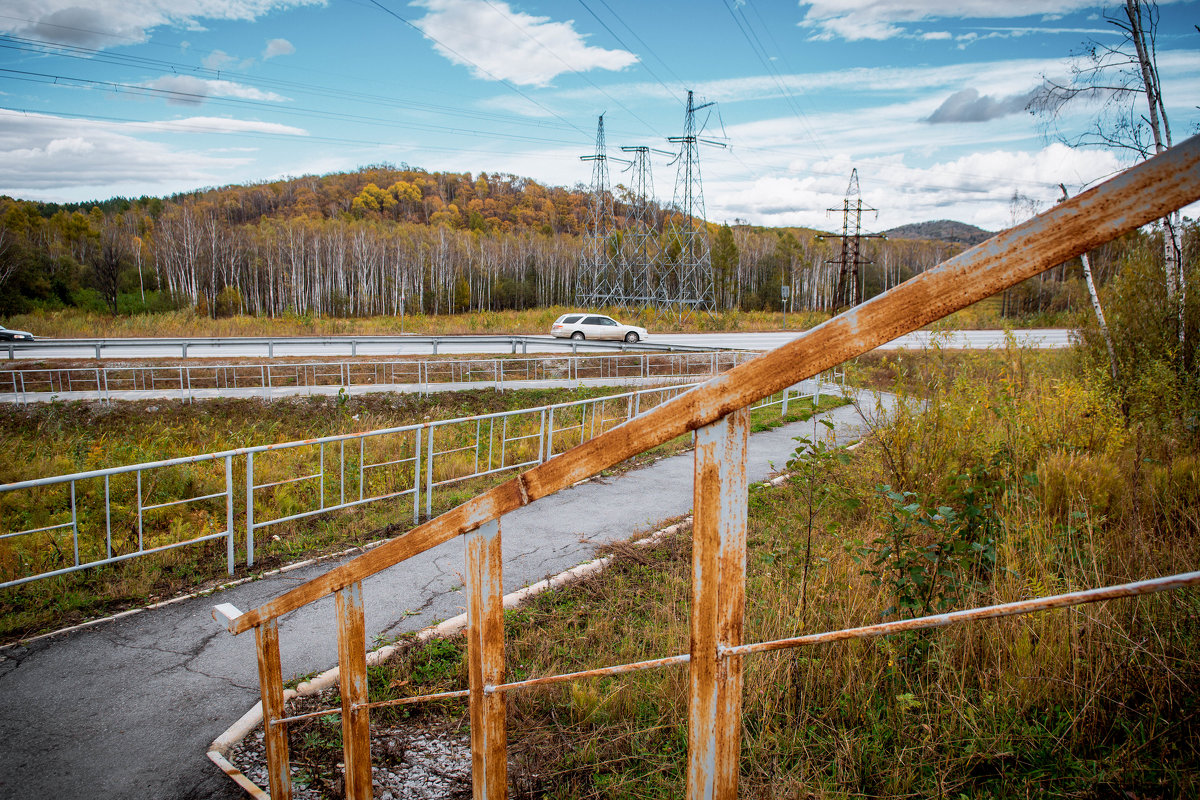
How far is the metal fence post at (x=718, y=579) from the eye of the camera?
1.04 metres

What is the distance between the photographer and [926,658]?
3.10m

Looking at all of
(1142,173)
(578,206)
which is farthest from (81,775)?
(578,206)

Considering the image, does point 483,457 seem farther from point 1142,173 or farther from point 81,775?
point 1142,173

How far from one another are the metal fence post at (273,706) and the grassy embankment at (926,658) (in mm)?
734

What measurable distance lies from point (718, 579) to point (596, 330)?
95.8 ft

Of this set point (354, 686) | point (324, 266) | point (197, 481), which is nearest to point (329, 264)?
point (324, 266)

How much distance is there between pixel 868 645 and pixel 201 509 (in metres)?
8.29

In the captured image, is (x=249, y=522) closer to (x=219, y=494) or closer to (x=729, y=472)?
(x=219, y=494)

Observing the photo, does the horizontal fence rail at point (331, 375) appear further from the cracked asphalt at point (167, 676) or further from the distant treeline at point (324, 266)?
the distant treeline at point (324, 266)

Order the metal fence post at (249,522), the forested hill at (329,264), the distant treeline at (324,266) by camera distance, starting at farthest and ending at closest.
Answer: the forested hill at (329,264) → the distant treeline at (324,266) → the metal fence post at (249,522)

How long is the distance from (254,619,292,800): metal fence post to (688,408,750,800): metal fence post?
6.24 feet

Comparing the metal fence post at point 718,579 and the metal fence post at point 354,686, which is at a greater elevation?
the metal fence post at point 718,579

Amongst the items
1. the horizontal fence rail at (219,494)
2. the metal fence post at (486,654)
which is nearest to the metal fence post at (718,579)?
the metal fence post at (486,654)

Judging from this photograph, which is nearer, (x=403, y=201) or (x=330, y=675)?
(x=330, y=675)
